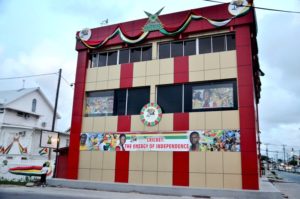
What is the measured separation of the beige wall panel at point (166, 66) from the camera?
1736 centimetres

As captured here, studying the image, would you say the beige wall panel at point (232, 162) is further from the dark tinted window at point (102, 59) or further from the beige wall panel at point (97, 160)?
the dark tinted window at point (102, 59)

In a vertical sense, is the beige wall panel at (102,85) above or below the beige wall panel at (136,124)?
above

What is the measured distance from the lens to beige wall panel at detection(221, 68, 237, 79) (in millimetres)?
15695

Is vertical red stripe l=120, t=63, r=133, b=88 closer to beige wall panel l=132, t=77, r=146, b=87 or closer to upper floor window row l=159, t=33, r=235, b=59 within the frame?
beige wall panel l=132, t=77, r=146, b=87

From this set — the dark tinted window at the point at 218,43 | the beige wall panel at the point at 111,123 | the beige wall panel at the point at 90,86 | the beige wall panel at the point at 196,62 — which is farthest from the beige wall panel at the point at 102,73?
the dark tinted window at the point at 218,43

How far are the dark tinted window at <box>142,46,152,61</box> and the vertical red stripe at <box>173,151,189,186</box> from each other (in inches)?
267

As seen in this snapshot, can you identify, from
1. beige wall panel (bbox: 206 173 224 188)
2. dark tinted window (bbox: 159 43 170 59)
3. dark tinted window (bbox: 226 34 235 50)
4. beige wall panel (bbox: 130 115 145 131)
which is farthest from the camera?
dark tinted window (bbox: 159 43 170 59)

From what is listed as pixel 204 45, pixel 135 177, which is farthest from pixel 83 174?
pixel 204 45

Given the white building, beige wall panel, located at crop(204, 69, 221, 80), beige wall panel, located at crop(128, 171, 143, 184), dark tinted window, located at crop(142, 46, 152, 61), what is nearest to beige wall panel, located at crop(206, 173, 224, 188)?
beige wall panel, located at crop(128, 171, 143, 184)

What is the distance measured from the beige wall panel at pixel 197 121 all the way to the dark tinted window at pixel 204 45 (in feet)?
13.2

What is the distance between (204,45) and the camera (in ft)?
55.9

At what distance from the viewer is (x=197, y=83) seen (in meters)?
16.6

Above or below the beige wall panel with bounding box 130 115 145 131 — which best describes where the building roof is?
above

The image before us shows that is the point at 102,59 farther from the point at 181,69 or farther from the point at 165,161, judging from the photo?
the point at 165,161
